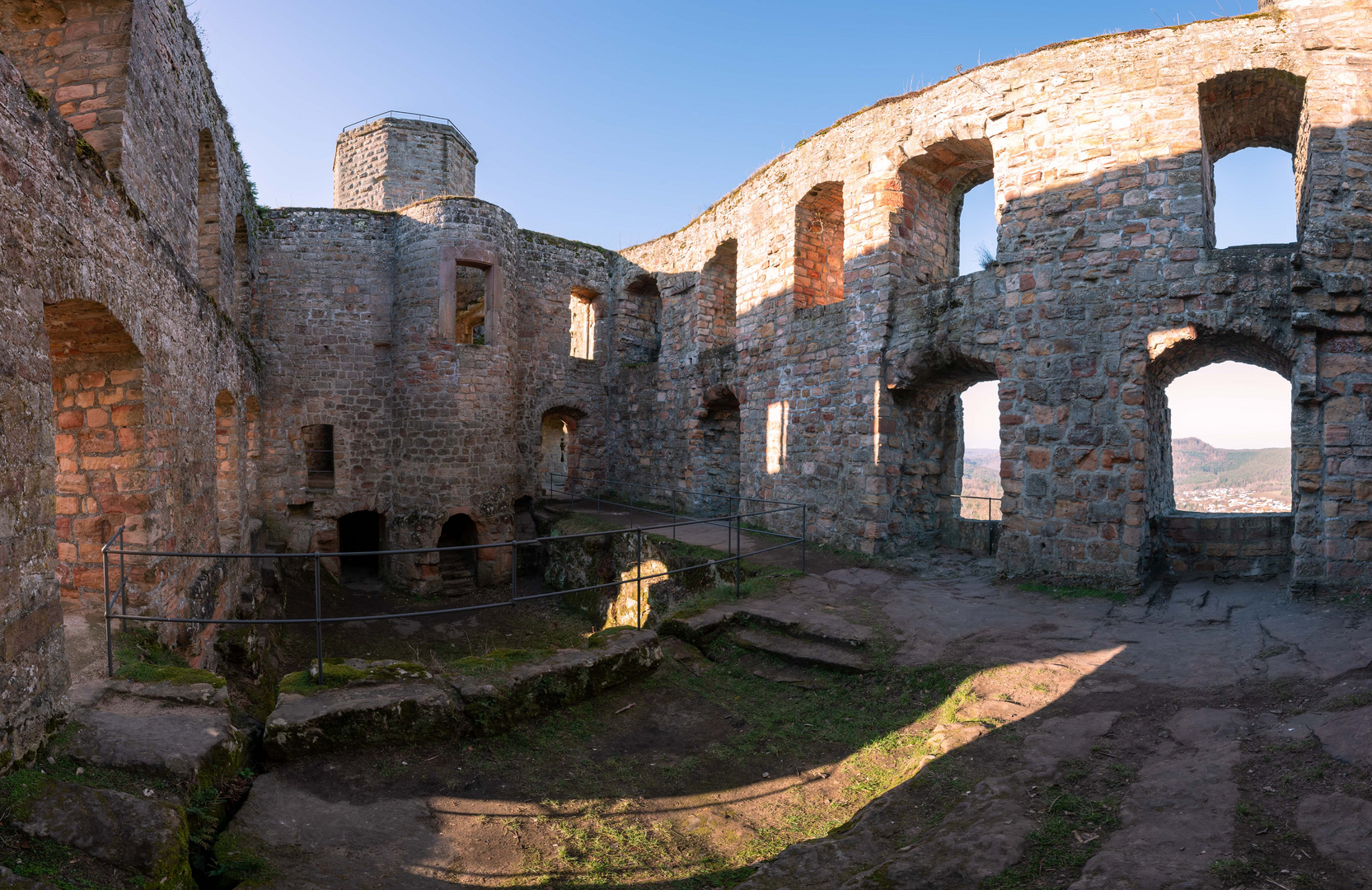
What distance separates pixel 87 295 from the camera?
13.3 feet

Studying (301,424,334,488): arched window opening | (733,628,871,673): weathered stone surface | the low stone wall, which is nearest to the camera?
(733,628,871,673): weathered stone surface

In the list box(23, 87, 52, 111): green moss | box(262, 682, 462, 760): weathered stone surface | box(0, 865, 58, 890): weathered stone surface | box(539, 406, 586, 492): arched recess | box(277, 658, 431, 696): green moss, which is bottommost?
box(262, 682, 462, 760): weathered stone surface

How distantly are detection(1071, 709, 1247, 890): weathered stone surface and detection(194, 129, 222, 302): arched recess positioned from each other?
10.2 metres

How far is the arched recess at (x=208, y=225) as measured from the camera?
8.67m

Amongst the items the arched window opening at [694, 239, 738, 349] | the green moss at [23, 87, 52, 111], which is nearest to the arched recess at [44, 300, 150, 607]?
the green moss at [23, 87, 52, 111]

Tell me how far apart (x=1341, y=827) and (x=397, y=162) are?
63.9 feet

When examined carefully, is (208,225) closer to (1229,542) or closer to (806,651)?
(806,651)

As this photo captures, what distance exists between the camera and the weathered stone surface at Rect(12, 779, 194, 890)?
2.40 m

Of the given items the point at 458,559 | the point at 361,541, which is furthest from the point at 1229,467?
the point at 361,541

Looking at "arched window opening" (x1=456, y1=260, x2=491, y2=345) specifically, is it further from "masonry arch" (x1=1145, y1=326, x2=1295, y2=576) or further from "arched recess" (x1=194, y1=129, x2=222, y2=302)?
"masonry arch" (x1=1145, y1=326, x2=1295, y2=576)

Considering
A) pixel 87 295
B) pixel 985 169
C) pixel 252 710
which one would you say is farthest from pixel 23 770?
pixel 985 169

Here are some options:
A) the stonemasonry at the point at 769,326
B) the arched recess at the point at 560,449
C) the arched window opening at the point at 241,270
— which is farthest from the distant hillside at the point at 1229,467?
the arched window opening at the point at 241,270

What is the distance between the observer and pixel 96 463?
5.11 meters

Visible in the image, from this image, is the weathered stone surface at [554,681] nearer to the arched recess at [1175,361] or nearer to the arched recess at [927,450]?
the arched recess at [927,450]
